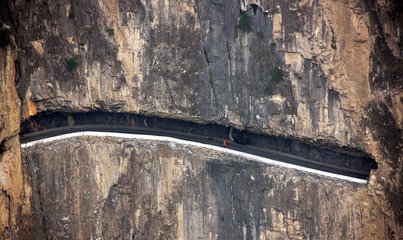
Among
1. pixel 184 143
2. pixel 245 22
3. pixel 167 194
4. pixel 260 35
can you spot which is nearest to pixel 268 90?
pixel 260 35

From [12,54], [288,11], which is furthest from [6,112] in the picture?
[288,11]

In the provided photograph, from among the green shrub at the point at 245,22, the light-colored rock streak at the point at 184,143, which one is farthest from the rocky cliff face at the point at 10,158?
the green shrub at the point at 245,22

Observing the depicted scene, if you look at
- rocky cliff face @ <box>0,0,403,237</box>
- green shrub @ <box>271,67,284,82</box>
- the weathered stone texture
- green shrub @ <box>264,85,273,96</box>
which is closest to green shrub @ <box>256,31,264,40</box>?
rocky cliff face @ <box>0,0,403,237</box>

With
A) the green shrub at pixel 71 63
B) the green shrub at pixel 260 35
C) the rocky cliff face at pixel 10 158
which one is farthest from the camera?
the green shrub at pixel 71 63

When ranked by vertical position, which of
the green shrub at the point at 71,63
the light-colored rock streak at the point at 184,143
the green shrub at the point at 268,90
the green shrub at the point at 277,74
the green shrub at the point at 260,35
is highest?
the green shrub at the point at 260,35

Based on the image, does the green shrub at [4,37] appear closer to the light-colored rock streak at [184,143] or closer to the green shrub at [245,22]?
the light-colored rock streak at [184,143]

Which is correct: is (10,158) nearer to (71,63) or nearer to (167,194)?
(71,63)
